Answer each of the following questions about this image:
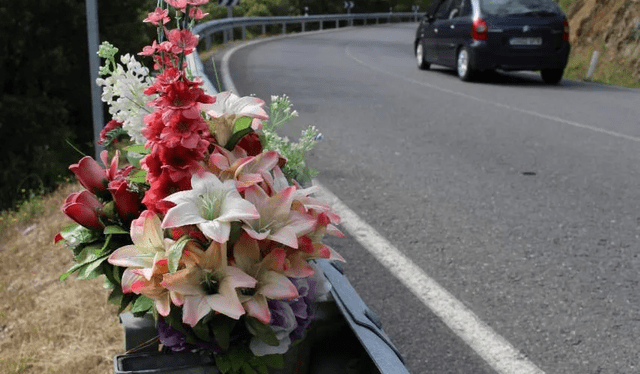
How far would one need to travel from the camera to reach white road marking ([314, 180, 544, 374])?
344cm

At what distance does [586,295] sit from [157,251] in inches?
112

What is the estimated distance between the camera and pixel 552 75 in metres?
14.8

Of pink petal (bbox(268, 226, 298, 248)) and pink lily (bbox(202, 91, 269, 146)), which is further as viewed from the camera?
pink lily (bbox(202, 91, 269, 146))

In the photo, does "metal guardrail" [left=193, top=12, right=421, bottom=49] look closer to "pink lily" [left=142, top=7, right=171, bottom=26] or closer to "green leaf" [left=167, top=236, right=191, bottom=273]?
"pink lily" [left=142, top=7, right=171, bottom=26]

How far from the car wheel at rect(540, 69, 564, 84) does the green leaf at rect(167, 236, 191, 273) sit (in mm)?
13750

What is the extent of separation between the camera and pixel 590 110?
36.4ft

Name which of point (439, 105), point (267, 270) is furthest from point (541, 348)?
point (439, 105)

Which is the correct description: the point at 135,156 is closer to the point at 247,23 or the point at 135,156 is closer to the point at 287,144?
the point at 287,144

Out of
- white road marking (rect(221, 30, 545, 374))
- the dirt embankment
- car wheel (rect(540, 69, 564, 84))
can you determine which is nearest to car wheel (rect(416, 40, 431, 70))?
car wheel (rect(540, 69, 564, 84))

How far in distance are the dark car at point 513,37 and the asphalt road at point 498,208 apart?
5.04 ft

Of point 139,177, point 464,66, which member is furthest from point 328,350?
point 464,66

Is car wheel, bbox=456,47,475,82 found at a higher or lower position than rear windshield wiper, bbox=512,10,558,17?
lower

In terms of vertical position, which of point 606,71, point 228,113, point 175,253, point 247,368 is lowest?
point 606,71

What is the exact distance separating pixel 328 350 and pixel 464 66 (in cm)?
1286
